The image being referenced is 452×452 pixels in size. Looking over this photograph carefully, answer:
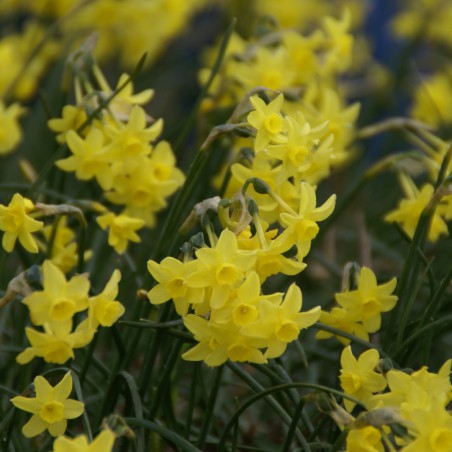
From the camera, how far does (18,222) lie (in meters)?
1.53

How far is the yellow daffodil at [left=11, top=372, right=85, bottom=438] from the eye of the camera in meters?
1.37

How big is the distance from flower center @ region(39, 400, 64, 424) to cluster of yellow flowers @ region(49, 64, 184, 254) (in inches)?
16.0

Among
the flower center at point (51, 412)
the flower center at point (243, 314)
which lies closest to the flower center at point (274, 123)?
the flower center at point (243, 314)

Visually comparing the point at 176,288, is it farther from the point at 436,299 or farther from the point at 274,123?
the point at 436,299

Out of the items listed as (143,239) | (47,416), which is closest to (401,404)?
(47,416)

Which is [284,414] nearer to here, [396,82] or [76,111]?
[76,111]

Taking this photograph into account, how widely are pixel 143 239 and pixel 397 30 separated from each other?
7.08 feet

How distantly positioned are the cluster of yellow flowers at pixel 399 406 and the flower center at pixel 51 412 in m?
0.42

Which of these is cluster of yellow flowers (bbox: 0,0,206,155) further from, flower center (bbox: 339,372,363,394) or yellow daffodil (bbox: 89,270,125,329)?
flower center (bbox: 339,372,363,394)

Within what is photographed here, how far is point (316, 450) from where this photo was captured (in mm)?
1642

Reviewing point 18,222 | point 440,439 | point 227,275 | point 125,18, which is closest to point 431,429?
point 440,439

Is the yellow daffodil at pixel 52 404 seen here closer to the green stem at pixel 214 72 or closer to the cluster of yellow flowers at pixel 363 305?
the cluster of yellow flowers at pixel 363 305

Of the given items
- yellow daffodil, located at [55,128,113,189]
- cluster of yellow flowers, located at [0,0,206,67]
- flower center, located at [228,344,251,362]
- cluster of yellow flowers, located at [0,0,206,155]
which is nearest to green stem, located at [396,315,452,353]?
flower center, located at [228,344,251,362]

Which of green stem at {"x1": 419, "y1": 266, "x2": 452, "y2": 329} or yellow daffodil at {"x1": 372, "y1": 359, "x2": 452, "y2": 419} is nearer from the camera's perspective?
yellow daffodil at {"x1": 372, "y1": 359, "x2": 452, "y2": 419}
